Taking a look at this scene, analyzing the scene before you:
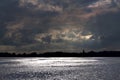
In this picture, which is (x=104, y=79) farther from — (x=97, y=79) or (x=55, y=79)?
(x=55, y=79)

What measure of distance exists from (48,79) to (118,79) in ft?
55.5

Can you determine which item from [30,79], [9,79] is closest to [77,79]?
[30,79]

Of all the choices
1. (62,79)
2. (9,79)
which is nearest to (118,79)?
(62,79)

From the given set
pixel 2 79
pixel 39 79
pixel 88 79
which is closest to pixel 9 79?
pixel 2 79

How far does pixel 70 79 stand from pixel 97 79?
6589 mm

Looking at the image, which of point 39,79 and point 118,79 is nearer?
point 118,79

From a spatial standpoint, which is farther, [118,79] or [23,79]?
[23,79]

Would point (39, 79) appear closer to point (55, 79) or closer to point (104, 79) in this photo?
point (55, 79)

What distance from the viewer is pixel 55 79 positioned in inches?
2899

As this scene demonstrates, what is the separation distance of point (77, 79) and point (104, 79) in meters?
6.53

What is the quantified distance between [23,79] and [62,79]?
968 centimetres

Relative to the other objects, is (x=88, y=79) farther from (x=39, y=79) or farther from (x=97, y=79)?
(x=39, y=79)

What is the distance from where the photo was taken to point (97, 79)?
72562 millimetres

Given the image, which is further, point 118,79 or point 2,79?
point 2,79
